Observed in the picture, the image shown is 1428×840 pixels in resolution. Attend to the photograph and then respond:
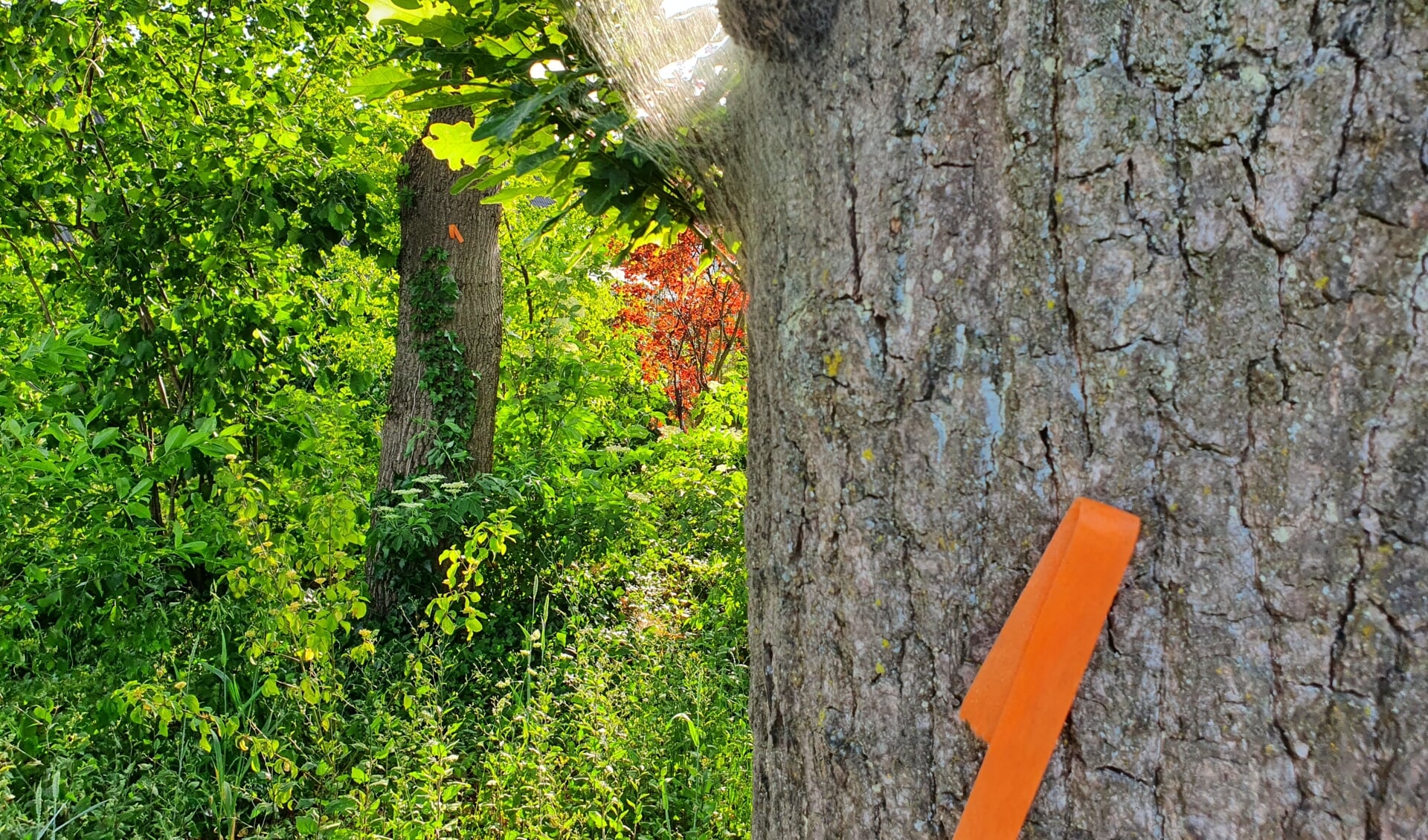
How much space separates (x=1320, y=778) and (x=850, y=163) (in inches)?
30.3

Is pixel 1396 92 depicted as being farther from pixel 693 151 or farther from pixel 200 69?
pixel 200 69

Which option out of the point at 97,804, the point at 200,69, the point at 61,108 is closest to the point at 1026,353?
the point at 97,804

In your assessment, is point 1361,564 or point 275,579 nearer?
point 1361,564

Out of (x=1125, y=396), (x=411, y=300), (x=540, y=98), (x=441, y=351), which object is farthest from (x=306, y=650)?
(x=411, y=300)

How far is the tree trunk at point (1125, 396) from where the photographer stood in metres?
0.71

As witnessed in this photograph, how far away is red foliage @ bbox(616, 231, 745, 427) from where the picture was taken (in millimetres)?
8719

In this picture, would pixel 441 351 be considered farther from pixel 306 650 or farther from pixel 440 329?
pixel 306 650

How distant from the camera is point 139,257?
3760 millimetres

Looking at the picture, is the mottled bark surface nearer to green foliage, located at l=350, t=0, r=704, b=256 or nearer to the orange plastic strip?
green foliage, located at l=350, t=0, r=704, b=256

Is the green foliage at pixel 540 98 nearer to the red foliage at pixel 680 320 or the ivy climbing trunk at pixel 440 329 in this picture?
the ivy climbing trunk at pixel 440 329

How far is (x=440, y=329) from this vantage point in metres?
5.05

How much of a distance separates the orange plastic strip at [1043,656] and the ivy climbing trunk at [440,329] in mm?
4430

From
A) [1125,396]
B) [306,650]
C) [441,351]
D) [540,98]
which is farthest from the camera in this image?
[441,351]

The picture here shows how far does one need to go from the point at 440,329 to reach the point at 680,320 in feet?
15.1
